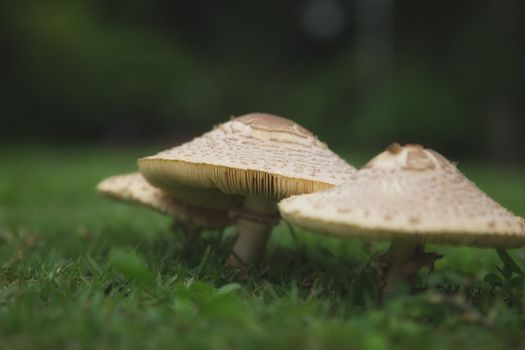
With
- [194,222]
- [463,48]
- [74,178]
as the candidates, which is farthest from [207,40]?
[194,222]

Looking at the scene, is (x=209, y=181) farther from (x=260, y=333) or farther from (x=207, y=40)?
(x=207, y=40)

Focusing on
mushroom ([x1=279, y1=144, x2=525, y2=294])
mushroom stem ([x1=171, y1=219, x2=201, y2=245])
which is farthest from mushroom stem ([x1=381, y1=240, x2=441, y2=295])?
mushroom stem ([x1=171, y1=219, x2=201, y2=245])

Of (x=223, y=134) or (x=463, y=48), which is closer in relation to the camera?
(x=223, y=134)

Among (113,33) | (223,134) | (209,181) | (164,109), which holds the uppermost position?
(113,33)

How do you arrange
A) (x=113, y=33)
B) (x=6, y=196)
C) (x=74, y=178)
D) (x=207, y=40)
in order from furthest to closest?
(x=207, y=40), (x=113, y=33), (x=74, y=178), (x=6, y=196)

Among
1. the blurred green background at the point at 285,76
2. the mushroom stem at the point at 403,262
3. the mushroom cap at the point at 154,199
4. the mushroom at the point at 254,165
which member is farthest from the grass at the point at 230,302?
the blurred green background at the point at 285,76

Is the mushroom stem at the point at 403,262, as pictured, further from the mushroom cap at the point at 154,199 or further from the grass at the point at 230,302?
the mushroom cap at the point at 154,199
